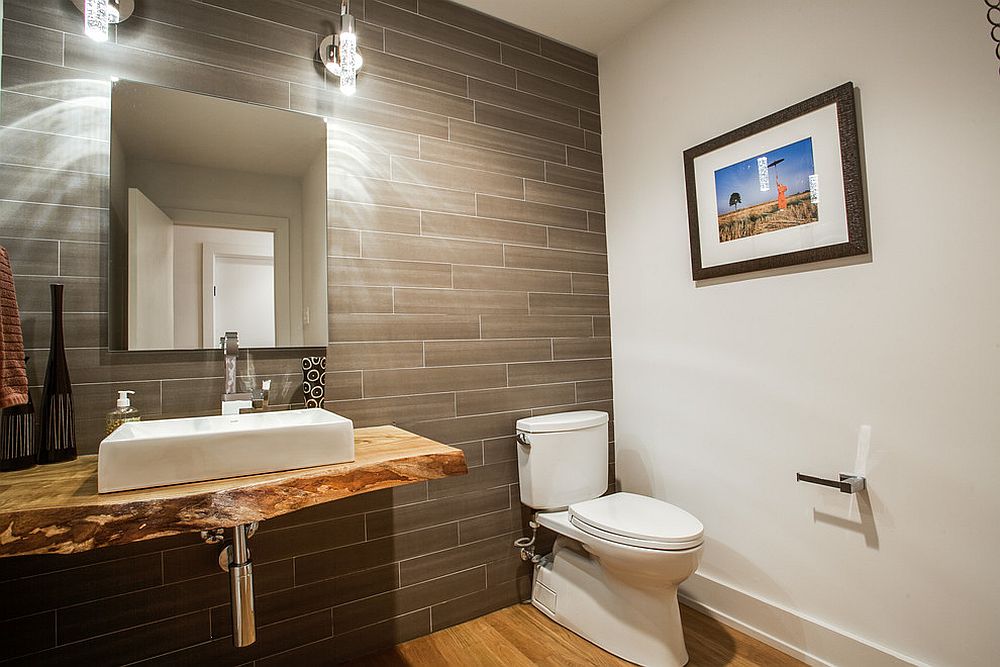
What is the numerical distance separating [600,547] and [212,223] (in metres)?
1.76

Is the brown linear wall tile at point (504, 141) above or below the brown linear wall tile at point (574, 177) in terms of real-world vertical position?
above

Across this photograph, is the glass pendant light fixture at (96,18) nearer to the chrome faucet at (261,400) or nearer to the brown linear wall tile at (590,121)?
the chrome faucet at (261,400)

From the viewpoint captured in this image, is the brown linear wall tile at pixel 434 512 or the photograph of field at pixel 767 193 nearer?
the photograph of field at pixel 767 193

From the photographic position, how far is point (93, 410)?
1612mm

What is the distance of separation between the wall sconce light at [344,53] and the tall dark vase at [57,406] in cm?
111

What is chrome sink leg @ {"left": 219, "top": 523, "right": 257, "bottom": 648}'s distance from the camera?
4.67 ft

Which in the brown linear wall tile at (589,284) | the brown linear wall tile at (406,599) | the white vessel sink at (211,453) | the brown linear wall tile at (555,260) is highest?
the brown linear wall tile at (555,260)

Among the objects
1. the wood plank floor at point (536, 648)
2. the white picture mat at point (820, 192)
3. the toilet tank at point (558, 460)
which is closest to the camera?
the white picture mat at point (820, 192)

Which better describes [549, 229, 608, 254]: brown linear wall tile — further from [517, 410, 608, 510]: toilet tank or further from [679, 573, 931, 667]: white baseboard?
[679, 573, 931, 667]: white baseboard

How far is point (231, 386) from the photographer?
1759 mm

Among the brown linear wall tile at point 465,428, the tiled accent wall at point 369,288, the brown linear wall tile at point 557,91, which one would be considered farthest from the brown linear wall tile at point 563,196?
the brown linear wall tile at point 465,428

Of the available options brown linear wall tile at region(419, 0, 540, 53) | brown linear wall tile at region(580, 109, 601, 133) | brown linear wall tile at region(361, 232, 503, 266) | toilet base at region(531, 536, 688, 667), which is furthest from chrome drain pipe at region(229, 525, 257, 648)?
brown linear wall tile at region(580, 109, 601, 133)

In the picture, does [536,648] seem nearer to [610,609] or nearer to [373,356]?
[610,609]

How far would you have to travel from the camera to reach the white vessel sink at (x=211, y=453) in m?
1.16
